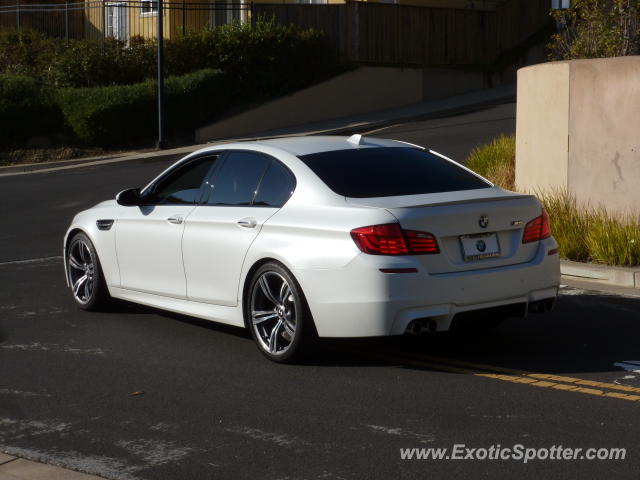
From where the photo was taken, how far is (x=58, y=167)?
25.5 meters

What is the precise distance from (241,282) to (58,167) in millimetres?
18264

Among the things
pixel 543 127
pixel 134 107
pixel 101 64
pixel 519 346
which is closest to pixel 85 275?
pixel 519 346

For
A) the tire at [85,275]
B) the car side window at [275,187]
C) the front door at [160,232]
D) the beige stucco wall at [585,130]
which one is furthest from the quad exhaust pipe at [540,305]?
the beige stucco wall at [585,130]

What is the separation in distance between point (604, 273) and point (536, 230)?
10.8ft

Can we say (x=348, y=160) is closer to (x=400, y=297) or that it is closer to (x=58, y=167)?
(x=400, y=297)

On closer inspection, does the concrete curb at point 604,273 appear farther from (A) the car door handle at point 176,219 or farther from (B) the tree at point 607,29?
(B) the tree at point 607,29

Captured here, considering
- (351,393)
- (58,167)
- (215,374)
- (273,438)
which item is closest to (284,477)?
(273,438)

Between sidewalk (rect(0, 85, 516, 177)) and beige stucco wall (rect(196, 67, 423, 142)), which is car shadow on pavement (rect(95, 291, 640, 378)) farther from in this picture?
beige stucco wall (rect(196, 67, 423, 142))

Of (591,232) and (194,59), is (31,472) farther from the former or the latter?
(194,59)

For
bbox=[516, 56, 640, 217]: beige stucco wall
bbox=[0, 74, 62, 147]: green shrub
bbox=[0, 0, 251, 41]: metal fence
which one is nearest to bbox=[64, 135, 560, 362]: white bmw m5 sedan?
bbox=[516, 56, 640, 217]: beige stucco wall

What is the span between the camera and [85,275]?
10062mm

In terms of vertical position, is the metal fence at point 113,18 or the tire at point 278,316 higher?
the metal fence at point 113,18

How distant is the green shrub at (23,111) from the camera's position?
27.3 m

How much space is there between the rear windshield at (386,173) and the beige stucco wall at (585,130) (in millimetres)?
4545
